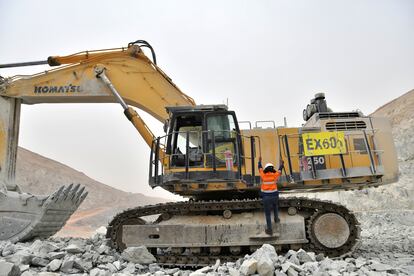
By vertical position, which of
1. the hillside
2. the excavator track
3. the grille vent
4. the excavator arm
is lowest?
the excavator track

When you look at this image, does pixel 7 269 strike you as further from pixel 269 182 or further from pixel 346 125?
pixel 346 125

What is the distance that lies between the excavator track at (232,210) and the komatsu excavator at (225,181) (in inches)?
0.8

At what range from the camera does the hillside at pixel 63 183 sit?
37.7m

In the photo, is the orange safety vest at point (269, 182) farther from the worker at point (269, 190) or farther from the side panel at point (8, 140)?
the side panel at point (8, 140)

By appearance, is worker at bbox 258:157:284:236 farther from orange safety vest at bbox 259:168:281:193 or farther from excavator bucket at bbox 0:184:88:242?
excavator bucket at bbox 0:184:88:242

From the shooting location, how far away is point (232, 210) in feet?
25.2

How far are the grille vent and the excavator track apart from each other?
1.82 metres

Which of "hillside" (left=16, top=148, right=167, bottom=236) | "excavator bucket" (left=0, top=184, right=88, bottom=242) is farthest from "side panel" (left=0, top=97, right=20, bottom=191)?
"hillside" (left=16, top=148, right=167, bottom=236)

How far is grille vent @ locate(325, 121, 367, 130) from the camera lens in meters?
8.17

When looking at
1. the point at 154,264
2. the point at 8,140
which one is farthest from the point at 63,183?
the point at 154,264

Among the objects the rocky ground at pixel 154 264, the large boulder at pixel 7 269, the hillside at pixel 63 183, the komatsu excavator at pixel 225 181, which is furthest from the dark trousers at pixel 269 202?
the hillside at pixel 63 183

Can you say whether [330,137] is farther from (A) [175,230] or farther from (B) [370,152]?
(A) [175,230]

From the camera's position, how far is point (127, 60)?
9.27m

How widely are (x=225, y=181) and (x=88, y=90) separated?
4.28m
